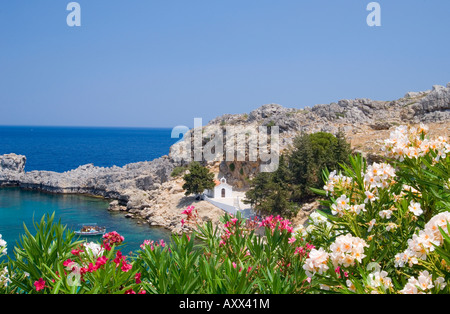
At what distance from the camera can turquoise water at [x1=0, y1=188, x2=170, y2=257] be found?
1079 inches

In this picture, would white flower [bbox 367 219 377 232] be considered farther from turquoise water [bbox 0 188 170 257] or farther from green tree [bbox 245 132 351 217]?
turquoise water [bbox 0 188 170 257]

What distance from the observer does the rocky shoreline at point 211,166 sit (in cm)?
3278

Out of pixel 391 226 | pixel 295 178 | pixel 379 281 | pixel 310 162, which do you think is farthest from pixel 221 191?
pixel 379 281

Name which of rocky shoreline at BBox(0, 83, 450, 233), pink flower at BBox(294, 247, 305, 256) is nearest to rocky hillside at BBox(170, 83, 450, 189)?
rocky shoreline at BBox(0, 83, 450, 233)

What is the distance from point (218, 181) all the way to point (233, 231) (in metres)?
28.2

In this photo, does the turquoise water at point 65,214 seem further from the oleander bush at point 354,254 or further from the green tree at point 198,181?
the oleander bush at point 354,254

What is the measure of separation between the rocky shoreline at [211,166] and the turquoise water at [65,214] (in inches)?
58.7

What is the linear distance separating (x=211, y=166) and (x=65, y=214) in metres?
14.7

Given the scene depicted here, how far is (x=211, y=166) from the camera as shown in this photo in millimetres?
38781

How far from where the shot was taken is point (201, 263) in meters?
3.25

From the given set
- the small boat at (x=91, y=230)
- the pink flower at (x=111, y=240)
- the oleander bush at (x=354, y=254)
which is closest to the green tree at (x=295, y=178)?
the small boat at (x=91, y=230)

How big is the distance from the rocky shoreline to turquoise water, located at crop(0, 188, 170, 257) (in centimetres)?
149
